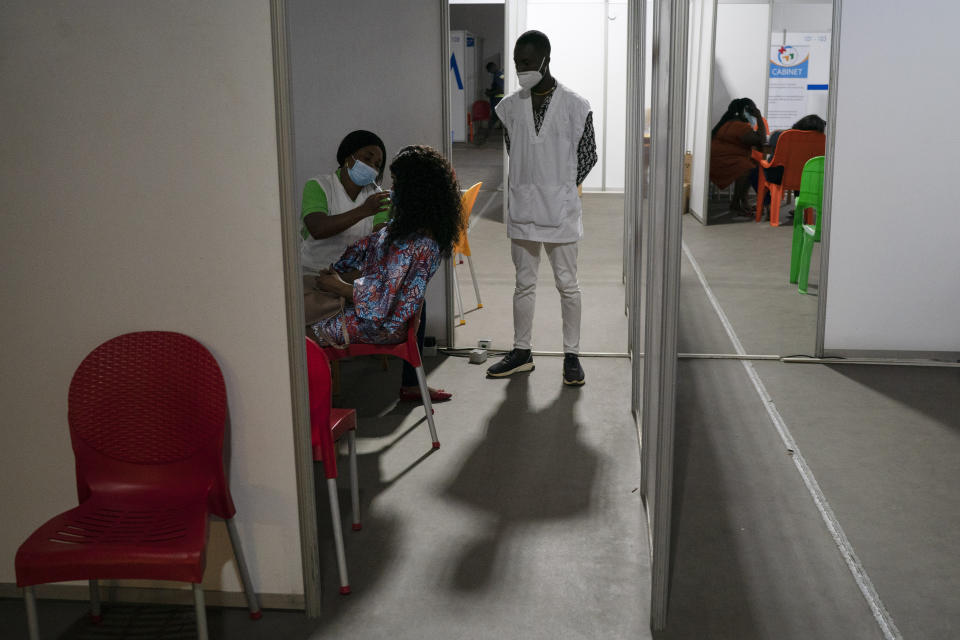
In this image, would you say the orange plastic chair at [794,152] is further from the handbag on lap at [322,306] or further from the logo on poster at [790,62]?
the handbag on lap at [322,306]

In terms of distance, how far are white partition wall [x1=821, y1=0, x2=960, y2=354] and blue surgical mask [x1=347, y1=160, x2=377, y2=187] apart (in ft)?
7.72

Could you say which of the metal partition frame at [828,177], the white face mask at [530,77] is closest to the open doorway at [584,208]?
the metal partition frame at [828,177]

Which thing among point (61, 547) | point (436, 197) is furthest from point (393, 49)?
point (61, 547)

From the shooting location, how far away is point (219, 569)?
101 inches

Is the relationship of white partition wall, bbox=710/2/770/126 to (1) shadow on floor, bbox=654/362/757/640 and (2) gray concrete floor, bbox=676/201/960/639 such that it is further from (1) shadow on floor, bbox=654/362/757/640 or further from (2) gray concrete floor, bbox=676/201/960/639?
(1) shadow on floor, bbox=654/362/757/640

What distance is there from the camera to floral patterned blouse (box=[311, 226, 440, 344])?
347 centimetres

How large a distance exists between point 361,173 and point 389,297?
724 mm

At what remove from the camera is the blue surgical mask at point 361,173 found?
392 centimetres

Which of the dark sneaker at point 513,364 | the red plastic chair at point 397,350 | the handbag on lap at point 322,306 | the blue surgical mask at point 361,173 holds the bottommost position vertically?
the dark sneaker at point 513,364

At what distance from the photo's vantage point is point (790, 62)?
10281 millimetres

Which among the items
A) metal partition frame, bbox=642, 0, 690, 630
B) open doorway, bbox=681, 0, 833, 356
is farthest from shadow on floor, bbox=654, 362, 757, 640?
open doorway, bbox=681, 0, 833, 356

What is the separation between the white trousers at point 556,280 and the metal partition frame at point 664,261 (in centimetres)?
151

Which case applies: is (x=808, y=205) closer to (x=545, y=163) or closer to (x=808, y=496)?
(x=545, y=163)

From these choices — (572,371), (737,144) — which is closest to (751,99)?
(737,144)
